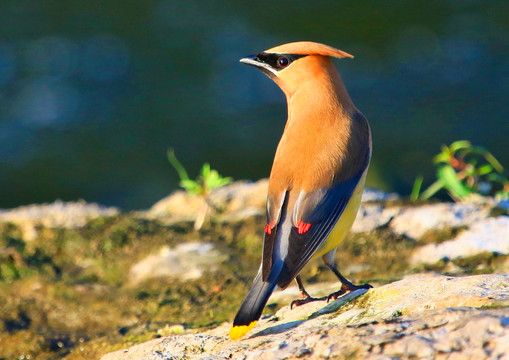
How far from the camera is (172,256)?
4.25 metres

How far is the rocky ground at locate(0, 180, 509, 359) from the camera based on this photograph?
8.07ft

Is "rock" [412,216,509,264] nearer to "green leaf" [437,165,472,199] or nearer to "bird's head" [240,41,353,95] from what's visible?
Answer: "green leaf" [437,165,472,199]

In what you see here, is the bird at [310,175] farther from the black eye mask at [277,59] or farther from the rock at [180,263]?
the rock at [180,263]

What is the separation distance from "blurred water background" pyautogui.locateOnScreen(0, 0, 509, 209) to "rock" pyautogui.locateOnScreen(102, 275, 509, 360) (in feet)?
14.8

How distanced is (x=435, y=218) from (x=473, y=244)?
14.2 inches

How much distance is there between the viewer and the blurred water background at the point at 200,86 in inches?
330

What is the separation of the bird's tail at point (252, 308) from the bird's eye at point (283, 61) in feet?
3.59

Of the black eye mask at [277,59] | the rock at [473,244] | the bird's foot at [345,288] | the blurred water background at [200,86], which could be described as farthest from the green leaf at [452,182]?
the blurred water background at [200,86]

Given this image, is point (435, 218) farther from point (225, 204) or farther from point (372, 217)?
point (225, 204)

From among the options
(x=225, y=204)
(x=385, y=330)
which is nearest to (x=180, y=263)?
(x=225, y=204)

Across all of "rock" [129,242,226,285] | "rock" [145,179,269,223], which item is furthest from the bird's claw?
"rock" [145,179,269,223]

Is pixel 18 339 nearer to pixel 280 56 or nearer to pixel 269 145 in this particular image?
pixel 280 56

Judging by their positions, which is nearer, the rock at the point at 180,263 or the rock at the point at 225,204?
the rock at the point at 180,263

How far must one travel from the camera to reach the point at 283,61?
3.71 meters
